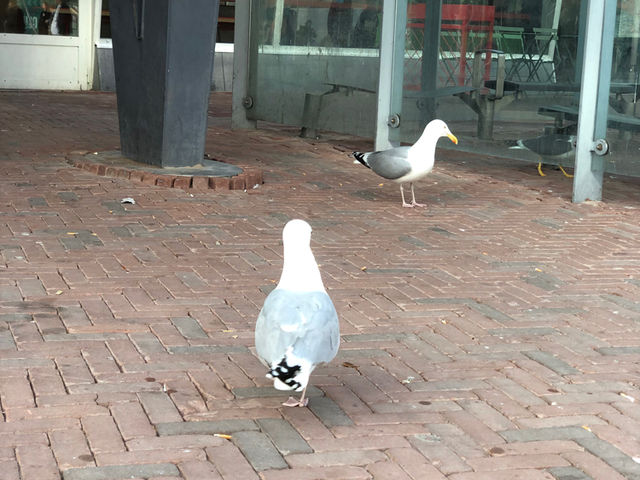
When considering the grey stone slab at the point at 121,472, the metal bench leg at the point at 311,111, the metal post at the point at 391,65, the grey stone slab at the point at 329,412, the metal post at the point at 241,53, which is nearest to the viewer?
the grey stone slab at the point at 121,472

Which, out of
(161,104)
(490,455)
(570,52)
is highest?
(570,52)

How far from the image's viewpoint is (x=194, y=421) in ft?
12.1

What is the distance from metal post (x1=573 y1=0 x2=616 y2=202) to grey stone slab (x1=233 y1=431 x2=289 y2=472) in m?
5.59

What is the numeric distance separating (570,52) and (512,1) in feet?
2.78

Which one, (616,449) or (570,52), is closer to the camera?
(616,449)

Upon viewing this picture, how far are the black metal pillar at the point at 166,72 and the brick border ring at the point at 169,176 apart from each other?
0.25 meters

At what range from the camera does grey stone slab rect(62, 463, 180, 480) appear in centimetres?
321

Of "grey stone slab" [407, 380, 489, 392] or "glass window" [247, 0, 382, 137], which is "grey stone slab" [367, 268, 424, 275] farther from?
"glass window" [247, 0, 382, 137]

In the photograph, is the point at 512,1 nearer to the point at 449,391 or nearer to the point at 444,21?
the point at 444,21

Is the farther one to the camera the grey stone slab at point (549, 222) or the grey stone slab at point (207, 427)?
the grey stone slab at point (549, 222)

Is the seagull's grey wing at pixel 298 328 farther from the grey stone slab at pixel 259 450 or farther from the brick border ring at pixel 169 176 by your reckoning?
the brick border ring at pixel 169 176

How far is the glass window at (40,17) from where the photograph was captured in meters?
16.6

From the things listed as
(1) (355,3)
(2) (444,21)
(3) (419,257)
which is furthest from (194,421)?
(1) (355,3)

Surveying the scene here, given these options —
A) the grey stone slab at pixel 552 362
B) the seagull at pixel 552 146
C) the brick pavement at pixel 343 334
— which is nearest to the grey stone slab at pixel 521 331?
the brick pavement at pixel 343 334
